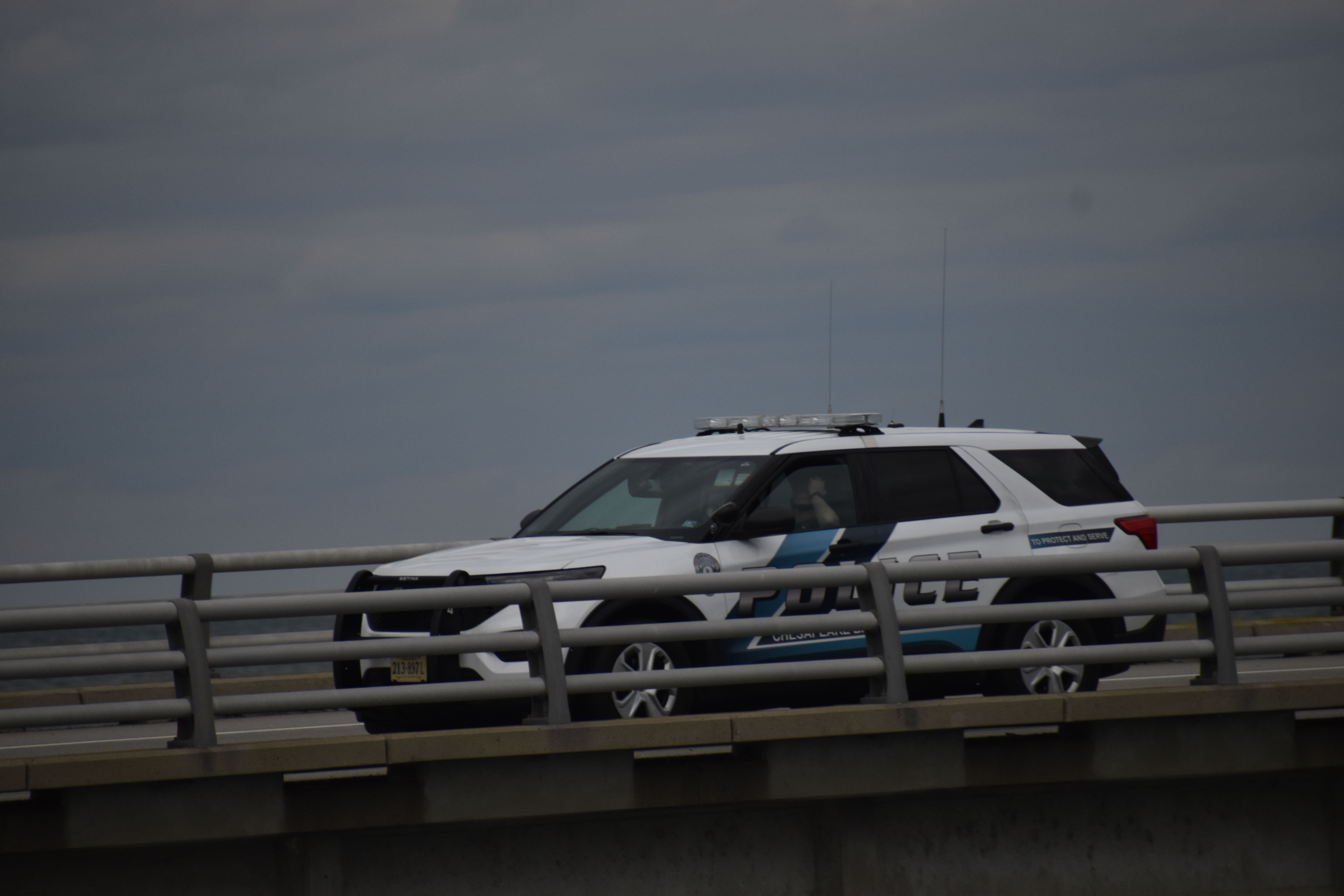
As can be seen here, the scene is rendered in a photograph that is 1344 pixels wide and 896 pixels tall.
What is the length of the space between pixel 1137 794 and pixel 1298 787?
110 cm

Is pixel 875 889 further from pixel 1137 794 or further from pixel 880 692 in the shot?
pixel 1137 794

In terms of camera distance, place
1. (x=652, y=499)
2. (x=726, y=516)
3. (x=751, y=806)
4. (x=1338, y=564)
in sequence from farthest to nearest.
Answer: (x=1338, y=564) → (x=652, y=499) → (x=726, y=516) → (x=751, y=806)

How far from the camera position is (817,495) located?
10.3m

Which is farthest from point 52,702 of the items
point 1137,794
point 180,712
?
point 1137,794

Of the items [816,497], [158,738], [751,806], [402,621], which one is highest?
[816,497]

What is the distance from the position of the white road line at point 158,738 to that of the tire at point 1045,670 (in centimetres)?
477

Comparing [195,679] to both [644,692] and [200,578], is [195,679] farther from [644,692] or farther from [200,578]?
[200,578]

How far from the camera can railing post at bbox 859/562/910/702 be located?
28.5 ft

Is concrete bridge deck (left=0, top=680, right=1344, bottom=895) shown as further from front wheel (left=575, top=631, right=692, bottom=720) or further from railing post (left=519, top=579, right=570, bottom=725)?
front wheel (left=575, top=631, right=692, bottom=720)

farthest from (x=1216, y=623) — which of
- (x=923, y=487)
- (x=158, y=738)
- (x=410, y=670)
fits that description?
(x=158, y=738)

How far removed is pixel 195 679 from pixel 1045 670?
5286mm

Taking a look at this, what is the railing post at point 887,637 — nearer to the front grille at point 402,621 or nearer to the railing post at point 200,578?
the front grille at point 402,621

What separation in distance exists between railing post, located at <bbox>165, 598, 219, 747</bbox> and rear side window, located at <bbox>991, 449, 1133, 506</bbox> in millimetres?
5647

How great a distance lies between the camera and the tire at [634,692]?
8.86m
